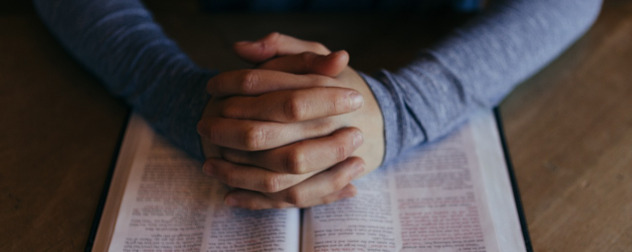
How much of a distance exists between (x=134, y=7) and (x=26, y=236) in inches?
15.6

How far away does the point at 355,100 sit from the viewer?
1.97ft

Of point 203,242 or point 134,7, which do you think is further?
point 134,7

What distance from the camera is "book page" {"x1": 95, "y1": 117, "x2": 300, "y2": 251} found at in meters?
0.61

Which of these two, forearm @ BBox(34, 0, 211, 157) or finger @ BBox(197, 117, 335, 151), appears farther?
forearm @ BBox(34, 0, 211, 157)

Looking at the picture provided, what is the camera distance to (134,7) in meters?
0.83

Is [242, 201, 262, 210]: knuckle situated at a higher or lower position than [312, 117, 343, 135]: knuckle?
lower

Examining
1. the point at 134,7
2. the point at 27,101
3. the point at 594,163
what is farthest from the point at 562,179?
the point at 27,101

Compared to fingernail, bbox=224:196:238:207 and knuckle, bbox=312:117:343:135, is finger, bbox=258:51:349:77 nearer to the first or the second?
knuckle, bbox=312:117:343:135

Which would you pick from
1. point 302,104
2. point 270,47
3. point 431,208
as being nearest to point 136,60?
point 270,47

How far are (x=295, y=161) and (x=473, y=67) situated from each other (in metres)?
0.34

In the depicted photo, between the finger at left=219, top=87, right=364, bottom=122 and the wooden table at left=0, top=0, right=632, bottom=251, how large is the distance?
25 cm

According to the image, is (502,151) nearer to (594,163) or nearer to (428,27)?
(594,163)

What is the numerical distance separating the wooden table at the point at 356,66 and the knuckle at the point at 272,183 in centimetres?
24

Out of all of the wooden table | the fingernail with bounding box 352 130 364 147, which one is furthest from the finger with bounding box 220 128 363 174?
the wooden table
